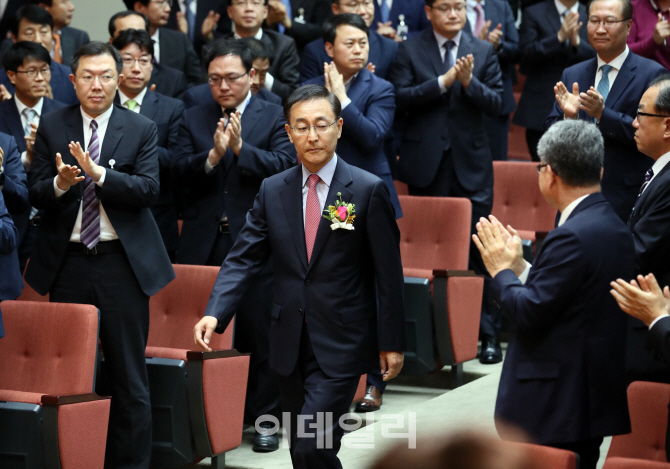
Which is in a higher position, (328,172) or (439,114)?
(439,114)

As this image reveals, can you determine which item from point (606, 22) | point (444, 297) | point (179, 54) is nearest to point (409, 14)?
point (179, 54)

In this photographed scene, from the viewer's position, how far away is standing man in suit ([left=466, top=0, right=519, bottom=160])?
571 centimetres

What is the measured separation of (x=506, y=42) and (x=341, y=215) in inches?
133

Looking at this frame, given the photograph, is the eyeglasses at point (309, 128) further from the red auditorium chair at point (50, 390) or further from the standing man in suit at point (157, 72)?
the standing man in suit at point (157, 72)

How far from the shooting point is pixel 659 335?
2.34m

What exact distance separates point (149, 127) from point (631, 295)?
2.05 meters

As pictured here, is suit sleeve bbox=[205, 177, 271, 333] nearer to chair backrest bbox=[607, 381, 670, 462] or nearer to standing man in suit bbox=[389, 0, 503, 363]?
chair backrest bbox=[607, 381, 670, 462]

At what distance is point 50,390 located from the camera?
3338mm

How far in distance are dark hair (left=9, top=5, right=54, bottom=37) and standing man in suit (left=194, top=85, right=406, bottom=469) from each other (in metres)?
2.44

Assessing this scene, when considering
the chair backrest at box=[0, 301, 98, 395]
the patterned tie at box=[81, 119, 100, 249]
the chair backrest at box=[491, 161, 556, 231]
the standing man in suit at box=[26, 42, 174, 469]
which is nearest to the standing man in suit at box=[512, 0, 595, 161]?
the chair backrest at box=[491, 161, 556, 231]

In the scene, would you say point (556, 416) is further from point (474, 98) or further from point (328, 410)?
point (474, 98)

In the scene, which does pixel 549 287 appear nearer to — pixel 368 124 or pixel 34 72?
pixel 368 124

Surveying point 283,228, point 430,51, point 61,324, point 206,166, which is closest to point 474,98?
point 430,51

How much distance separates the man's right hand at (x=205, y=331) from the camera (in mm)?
2662
